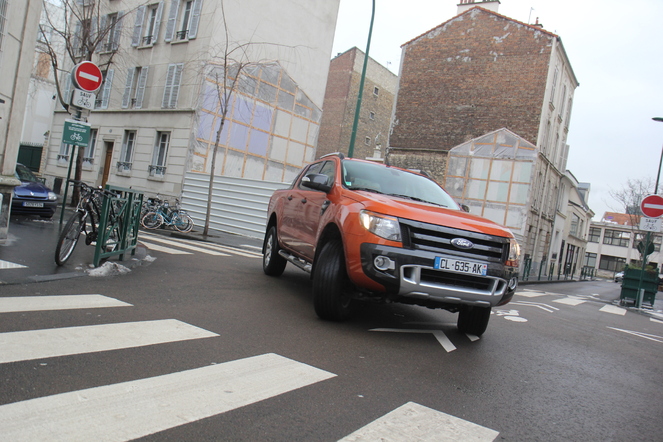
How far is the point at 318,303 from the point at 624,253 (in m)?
79.4

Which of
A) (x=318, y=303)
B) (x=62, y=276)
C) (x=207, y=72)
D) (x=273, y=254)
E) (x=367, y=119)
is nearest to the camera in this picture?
(x=318, y=303)

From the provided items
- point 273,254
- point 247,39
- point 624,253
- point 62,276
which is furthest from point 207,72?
point 624,253

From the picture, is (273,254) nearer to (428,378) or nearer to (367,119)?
(428,378)

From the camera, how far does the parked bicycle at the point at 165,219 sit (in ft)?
55.3

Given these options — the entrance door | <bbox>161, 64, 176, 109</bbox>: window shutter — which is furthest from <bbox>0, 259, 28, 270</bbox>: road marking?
the entrance door

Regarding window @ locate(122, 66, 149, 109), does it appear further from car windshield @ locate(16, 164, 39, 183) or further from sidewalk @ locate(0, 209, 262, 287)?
sidewalk @ locate(0, 209, 262, 287)

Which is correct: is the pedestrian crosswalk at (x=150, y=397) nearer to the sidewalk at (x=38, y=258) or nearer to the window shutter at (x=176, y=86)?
the sidewalk at (x=38, y=258)

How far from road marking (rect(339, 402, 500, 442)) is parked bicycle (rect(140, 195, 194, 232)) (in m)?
15.0

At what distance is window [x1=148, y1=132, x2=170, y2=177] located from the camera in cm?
2402

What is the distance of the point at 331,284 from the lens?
4.97 metres

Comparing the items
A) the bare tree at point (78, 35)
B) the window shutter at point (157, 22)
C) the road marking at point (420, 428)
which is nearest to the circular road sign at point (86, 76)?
the road marking at point (420, 428)

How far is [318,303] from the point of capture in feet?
16.9


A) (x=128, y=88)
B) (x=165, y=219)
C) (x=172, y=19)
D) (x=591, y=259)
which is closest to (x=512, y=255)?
(x=165, y=219)

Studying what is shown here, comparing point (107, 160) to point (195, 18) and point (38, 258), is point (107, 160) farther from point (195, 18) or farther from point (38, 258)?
point (38, 258)
